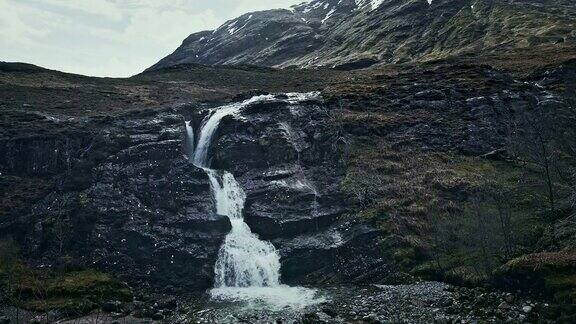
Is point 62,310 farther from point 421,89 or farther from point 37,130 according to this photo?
point 421,89

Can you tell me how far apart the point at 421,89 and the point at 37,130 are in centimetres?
4854

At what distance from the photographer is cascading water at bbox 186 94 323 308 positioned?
108ft

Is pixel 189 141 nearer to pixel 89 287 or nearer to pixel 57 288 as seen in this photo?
pixel 89 287

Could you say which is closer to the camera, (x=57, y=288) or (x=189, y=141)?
(x=57, y=288)

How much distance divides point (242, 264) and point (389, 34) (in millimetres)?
103899

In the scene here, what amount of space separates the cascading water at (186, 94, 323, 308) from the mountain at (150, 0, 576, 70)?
2755 inches

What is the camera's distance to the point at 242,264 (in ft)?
123

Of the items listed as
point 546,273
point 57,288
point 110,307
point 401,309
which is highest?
point 57,288

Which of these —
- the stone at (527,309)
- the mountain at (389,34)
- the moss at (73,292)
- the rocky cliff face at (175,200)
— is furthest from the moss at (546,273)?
the mountain at (389,34)

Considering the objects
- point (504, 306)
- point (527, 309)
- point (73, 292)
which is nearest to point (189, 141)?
point (73, 292)

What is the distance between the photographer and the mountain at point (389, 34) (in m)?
102

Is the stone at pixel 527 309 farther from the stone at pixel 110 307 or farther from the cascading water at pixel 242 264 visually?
the stone at pixel 110 307

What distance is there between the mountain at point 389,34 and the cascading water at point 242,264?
70.0m

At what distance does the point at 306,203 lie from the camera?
43.1 metres
